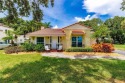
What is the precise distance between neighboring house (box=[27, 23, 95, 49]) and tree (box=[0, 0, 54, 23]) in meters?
13.0

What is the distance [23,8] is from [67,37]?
1482 cm

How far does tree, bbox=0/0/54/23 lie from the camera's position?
1281 centimetres

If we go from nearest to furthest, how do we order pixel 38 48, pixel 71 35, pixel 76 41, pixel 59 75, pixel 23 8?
pixel 59 75 → pixel 23 8 → pixel 38 48 → pixel 71 35 → pixel 76 41

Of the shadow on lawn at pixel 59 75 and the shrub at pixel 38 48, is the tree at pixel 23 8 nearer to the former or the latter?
the shadow on lawn at pixel 59 75

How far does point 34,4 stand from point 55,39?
15.1m

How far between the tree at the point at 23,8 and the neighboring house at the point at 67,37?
513 inches

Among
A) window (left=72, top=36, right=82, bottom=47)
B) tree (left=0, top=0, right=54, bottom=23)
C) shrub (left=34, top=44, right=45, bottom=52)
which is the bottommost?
shrub (left=34, top=44, right=45, bottom=52)

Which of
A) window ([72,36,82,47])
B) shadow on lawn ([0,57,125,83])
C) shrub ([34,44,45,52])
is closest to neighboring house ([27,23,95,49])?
window ([72,36,82,47])

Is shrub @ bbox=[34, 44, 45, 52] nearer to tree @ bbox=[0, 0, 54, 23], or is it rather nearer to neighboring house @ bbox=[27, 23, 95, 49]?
neighboring house @ bbox=[27, 23, 95, 49]

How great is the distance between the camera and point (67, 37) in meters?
27.3

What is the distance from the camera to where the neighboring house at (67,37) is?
27.2 m

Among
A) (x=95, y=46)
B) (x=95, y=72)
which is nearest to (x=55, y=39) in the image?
(x=95, y=46)

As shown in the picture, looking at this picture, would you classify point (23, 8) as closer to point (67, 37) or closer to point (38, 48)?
point (38, 48)

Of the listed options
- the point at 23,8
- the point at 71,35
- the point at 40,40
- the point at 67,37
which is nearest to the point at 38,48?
the point at 40,40
